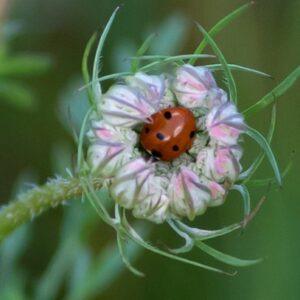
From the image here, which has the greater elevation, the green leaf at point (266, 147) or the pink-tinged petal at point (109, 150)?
the pink-tinged petal at point (109, 150)

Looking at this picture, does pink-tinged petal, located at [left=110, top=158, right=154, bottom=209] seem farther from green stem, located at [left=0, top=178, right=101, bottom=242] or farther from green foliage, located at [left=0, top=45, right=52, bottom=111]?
green foliage, located at [left=0, top=45, right=52, bottom=111]

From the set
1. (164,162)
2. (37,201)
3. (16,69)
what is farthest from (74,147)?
(164,162)

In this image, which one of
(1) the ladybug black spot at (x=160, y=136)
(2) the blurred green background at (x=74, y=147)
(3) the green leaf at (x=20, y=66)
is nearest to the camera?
(1) the ladybug black spot at (x=160, y=136)

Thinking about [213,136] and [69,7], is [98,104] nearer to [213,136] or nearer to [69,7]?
[213,136]

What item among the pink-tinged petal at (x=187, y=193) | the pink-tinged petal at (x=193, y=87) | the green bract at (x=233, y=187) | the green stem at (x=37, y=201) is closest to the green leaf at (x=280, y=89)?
the green bract at (x=233, y=187)

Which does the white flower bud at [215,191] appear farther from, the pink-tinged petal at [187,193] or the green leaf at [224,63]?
the green leaf at [224,63]

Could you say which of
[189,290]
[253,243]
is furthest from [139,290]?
[253,243]

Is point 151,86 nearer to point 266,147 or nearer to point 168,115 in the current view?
point 168,115
